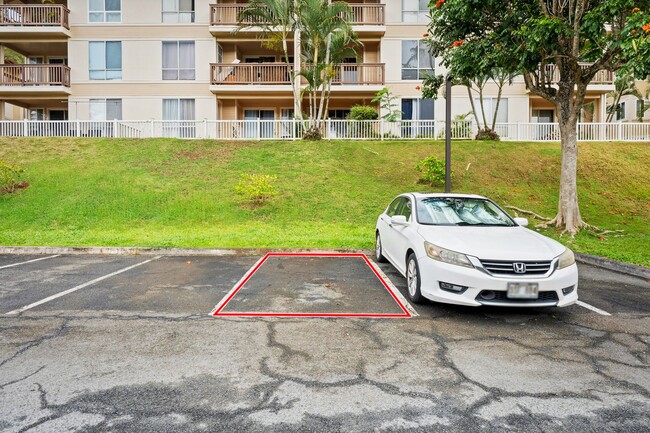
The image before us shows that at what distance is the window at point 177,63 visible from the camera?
2422cm

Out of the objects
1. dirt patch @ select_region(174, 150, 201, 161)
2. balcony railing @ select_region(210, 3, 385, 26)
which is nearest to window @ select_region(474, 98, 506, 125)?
balcony railing @ select_region(210, 3, 385, 26)

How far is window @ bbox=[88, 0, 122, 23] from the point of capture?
79.6ft

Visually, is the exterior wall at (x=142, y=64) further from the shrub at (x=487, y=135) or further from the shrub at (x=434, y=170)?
the shrub at (x=487, y=135)

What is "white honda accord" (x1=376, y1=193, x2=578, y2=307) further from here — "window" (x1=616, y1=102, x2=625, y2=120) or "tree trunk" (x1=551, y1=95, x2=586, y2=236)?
"window" (x1=616, y1=102, x2=625, y2=120)

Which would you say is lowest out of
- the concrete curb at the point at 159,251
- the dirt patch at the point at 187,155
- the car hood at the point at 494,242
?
the concrete curb at the point at 159,251

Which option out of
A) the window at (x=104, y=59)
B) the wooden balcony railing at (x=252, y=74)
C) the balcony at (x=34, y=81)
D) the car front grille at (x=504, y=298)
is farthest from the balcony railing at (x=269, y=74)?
the car front grille at (x=504, y=298)

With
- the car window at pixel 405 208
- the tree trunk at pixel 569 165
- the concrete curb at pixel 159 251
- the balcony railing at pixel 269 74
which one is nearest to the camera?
the car window at pixel 405 208

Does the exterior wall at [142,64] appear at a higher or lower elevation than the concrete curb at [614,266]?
higher

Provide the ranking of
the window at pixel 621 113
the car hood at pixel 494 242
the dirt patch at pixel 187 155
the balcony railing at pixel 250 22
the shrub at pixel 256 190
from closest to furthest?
1. the car hood at pixel 494 242
2. the shrub at pixel 256 190
3. the dirt patch at pixel 187 155
4. the balcony railing at pixel 250 22
5. the window at pixel 621 113

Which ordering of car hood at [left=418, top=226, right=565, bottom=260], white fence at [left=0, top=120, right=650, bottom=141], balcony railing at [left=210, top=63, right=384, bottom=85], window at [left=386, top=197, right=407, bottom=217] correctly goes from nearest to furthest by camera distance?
car hood at [left=418, top=226, right=565, bottom=260], window at [left=386, top=197, right=407, bottom=217], white fence at [left=0, top=120, right=650, bottom=141], balcony railing at [left=210, top=63, right=384, bottom=85]

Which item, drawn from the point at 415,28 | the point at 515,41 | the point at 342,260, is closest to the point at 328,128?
the point at 415,28

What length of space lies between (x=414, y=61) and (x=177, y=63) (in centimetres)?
1402

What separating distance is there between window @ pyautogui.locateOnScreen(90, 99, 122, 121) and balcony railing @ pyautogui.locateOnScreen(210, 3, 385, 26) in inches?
292

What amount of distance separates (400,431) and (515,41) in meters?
10.3
